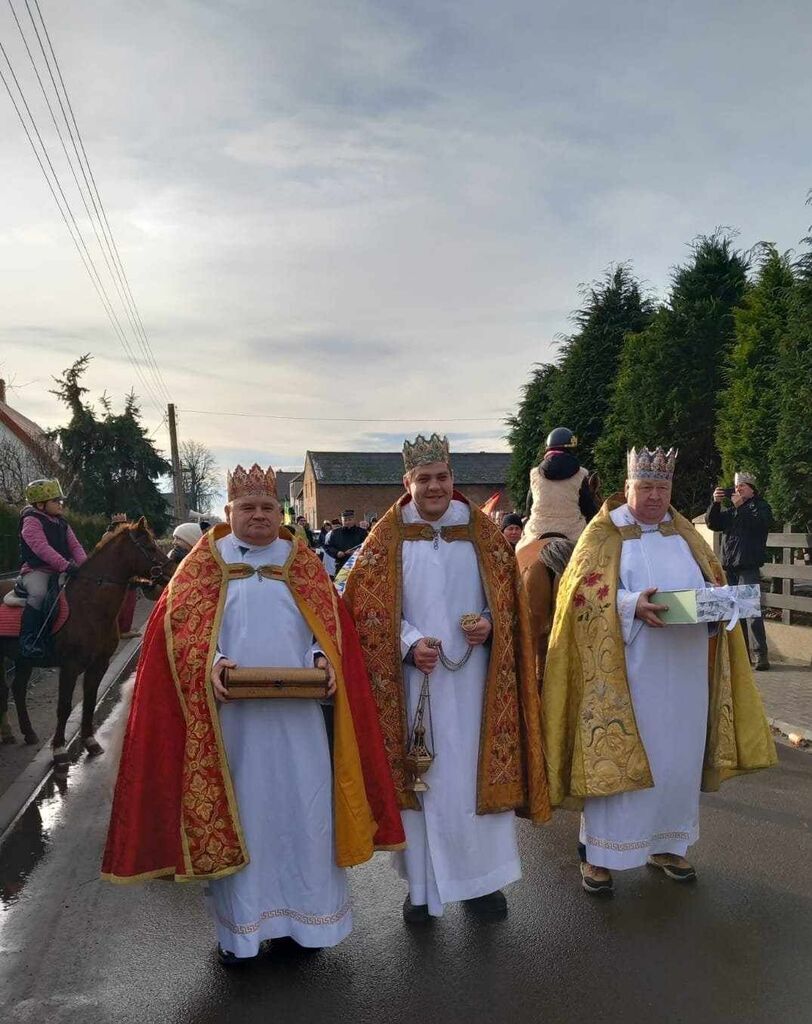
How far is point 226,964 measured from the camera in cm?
367

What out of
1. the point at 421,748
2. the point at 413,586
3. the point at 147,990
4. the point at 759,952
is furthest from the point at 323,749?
the point at 759,952

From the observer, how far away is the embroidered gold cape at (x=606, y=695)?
418cm

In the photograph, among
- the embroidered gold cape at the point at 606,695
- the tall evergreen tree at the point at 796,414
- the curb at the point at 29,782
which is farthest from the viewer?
the tall evergreen tree at the point at 796,414

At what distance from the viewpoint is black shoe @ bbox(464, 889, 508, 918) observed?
4055 mm

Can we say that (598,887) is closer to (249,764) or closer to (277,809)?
(277,809)

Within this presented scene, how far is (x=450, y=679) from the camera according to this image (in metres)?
4.02

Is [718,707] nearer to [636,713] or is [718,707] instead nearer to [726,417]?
[636,713]

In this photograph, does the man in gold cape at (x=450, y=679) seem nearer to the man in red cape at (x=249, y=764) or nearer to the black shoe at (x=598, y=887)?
the man in red cape at (x=249, y=764)

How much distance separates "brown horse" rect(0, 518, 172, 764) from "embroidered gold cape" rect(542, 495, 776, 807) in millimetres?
4367

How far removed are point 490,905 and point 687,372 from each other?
11.8 meters

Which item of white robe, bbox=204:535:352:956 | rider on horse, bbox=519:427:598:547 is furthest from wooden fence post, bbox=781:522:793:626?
white robe, bbox=204:535:352:956

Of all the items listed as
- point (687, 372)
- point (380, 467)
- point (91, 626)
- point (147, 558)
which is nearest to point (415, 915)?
point (91, 626)

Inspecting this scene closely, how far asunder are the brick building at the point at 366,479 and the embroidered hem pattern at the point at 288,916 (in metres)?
50.9

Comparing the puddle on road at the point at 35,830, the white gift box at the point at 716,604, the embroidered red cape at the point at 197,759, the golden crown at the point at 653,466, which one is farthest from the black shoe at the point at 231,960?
the golden crown at the point at 653,466
